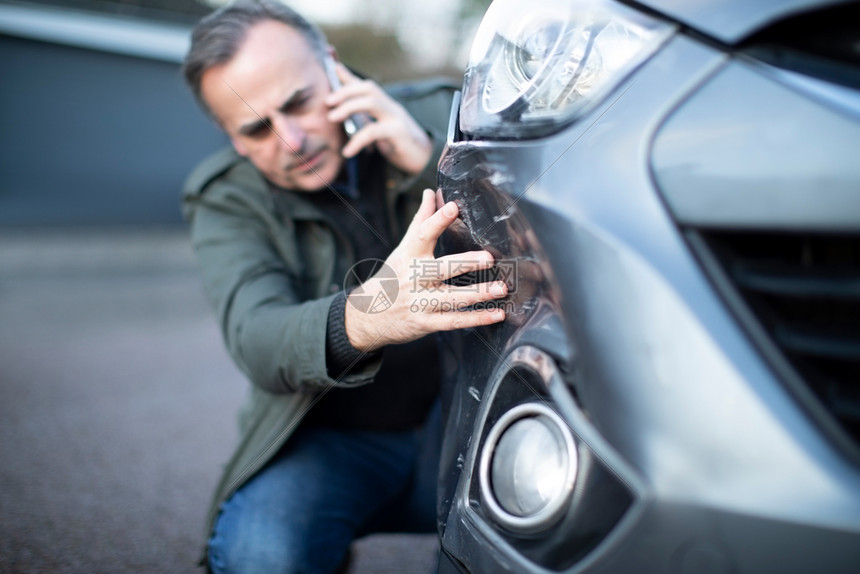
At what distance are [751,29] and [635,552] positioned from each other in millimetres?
571

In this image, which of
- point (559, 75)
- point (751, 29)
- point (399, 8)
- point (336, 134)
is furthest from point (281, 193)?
point (399, 8)

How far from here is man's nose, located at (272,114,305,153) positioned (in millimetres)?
1654

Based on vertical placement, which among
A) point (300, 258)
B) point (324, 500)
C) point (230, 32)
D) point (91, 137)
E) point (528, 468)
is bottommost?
point (91, 137)

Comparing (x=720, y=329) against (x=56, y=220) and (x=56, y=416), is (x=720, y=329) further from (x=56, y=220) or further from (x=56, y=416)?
(x=56, y=220)

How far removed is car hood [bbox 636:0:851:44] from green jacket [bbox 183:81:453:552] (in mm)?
892

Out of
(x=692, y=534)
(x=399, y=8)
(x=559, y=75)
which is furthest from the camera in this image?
(x=399, y=8)

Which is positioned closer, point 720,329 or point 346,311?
point 720,329

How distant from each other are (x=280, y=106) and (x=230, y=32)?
0.25 meters

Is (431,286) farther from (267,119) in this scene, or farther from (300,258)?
(267,119)

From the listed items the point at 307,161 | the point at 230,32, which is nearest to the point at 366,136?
the point at 307,161

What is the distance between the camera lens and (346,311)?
1185 mm

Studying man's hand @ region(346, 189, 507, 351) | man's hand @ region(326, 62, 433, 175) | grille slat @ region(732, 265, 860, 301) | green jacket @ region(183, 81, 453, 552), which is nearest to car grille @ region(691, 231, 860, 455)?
grille slat @ region(732, 265, 860, 301)

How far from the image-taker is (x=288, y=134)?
166 centimetres

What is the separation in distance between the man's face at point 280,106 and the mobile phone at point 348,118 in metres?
0.03
